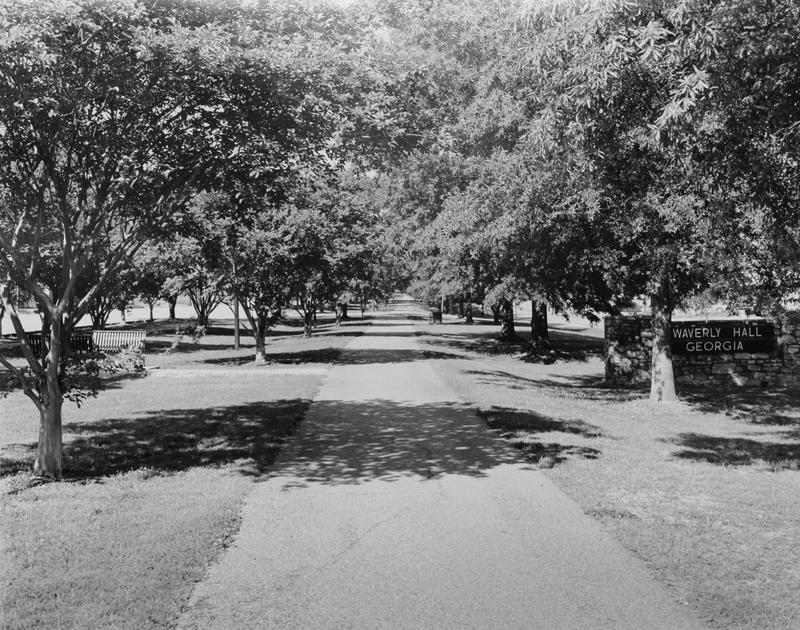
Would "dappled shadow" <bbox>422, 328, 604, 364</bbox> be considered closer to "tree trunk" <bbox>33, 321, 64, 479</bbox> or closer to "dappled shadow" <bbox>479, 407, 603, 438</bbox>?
"dappled shadow" <bbox>479, 407, 603, 438</bbox>

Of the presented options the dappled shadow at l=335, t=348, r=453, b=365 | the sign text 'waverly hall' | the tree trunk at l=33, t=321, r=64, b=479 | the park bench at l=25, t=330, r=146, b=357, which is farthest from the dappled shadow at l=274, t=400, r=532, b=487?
the park bench at l=25, t=330, r=146, b=357

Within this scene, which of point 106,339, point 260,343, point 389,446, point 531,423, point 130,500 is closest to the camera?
point 130,500

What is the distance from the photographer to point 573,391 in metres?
18.1

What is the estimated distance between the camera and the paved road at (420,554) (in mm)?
4309

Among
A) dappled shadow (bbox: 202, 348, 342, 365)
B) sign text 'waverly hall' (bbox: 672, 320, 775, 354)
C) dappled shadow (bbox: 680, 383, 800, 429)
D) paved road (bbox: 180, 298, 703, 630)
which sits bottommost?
dappled shadow (bbox: 680, 383, 800, 429)

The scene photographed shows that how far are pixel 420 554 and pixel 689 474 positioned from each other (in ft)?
14.2

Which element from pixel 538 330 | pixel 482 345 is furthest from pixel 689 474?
Result: pixel 482 345

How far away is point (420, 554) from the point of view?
5398 mm

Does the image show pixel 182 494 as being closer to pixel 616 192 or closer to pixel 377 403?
pixel 377 403

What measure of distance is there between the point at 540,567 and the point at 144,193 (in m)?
6.75

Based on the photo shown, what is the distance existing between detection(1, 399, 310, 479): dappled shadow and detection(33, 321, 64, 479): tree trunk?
0.89ft

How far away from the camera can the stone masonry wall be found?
62.0 ft

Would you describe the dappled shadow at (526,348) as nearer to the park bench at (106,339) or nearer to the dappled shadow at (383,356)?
the dappled shadow at (383,356)

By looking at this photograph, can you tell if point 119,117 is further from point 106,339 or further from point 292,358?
point 106,339
